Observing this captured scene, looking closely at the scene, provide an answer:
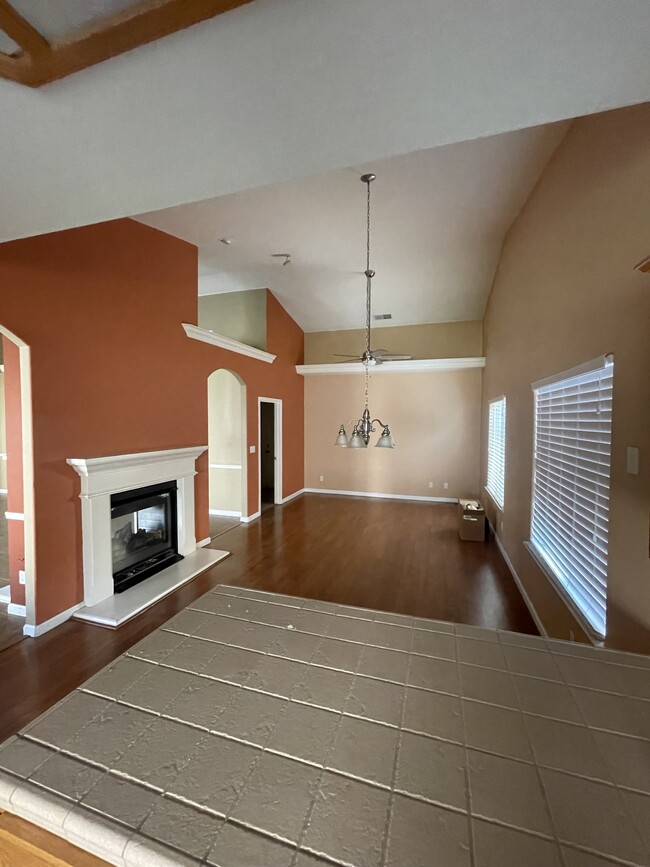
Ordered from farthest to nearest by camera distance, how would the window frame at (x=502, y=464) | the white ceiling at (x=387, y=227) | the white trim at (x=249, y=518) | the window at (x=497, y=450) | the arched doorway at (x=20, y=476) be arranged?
the white trim at (x=249, y=518) < the window at (x=497, y=450) < the window frame at (x=502, y=464) < the white ceiling at (x=387, y=227) < the arched doorway at (x=20, y=476)

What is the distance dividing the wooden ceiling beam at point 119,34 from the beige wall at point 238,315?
518 cm

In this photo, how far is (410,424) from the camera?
7.18m

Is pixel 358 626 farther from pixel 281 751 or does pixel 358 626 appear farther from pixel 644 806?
pixel 644 806

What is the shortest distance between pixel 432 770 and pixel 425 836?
128mm

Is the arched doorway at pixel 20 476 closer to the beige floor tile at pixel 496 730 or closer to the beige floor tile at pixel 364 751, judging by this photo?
the beige floor tile at pixel 364 751

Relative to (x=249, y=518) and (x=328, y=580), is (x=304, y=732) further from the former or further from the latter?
(x=249, y=518)

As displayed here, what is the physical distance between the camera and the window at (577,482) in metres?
1.85

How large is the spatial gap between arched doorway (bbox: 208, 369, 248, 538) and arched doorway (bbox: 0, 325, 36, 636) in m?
3.03

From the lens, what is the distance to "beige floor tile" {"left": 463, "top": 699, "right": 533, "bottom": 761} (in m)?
0.76

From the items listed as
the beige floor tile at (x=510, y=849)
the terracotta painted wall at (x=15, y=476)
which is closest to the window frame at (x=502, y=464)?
the beige floor tile at (x=510, y=849)

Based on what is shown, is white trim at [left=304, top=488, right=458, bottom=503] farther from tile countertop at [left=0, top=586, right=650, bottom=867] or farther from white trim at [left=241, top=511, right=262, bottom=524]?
tile countertop at [left=0, top=586, right=650, bottom=867]

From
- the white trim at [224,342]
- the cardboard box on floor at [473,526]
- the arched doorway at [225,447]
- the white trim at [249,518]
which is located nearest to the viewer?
the white trim at [224,342]

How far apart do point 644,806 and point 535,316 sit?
323 centimetres

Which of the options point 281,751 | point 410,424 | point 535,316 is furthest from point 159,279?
point 410,424
